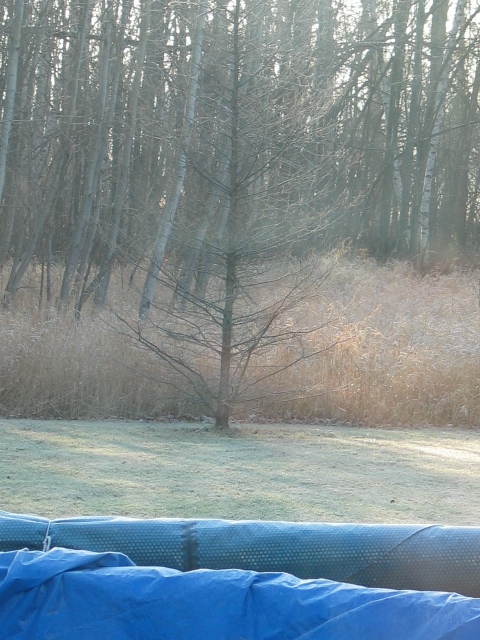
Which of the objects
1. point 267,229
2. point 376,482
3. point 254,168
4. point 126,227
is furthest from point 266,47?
point 126,227

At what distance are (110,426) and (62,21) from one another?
11170mm

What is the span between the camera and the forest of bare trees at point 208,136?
9.08 m

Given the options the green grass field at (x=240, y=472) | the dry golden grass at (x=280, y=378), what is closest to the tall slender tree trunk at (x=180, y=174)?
the dry golden grass at (x=280, y=378)

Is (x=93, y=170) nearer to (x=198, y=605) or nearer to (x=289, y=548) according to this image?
(x=289, y=548)

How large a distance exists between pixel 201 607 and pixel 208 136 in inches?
279

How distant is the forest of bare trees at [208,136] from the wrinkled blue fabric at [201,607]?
6325 mm

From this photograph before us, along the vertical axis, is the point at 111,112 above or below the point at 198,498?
above

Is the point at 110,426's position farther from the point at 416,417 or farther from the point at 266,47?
the point at 266,47

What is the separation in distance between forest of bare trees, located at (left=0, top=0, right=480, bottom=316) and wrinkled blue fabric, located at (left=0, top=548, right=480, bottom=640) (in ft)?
20.8

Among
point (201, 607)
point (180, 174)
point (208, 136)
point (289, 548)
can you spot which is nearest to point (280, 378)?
point (208, 136)

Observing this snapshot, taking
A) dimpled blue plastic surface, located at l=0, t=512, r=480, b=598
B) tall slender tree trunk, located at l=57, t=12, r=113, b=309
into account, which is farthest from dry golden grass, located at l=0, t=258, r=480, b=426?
dimpled blue plastic surface, located at l=0, t=512, r=480, b=598

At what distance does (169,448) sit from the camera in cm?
807

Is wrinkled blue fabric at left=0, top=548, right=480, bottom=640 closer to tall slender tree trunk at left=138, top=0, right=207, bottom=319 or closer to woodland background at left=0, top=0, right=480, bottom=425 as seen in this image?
woodland background at left=0, top=0, right=480, bottom=425

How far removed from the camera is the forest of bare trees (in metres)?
9.08
